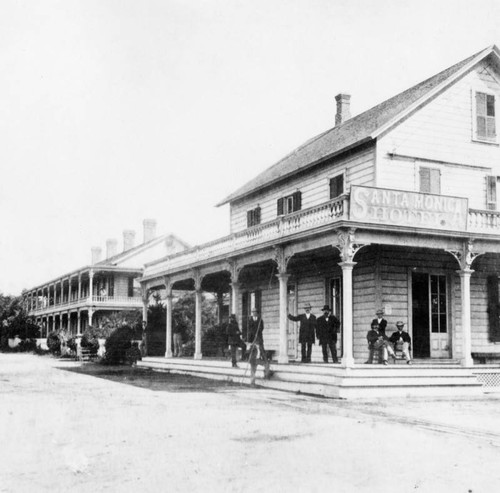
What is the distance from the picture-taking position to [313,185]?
2450 centimetres

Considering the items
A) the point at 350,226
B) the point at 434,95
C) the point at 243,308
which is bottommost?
the point at 243,308

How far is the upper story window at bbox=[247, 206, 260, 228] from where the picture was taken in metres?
28.6

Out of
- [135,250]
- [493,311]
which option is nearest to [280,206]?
[493,311]

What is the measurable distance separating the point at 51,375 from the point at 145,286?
8.56 metres

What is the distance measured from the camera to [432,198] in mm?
18641

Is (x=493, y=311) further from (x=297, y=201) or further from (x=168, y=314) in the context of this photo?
(x=168, y=314)

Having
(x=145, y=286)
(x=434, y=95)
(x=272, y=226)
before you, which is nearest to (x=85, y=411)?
(x=272, y=226)

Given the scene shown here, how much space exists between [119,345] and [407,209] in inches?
721

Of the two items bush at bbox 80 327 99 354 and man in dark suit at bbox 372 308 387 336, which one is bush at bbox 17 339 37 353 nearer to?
bush at bbox 80 327 99 354

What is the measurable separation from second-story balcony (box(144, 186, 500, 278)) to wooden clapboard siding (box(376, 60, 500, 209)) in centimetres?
272

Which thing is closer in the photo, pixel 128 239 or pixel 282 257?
pixel 282 257

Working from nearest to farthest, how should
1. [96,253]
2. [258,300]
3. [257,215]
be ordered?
[258,300], [257,215], [96,253]

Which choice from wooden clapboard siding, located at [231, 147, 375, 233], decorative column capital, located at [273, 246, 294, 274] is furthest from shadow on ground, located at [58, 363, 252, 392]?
wooden clapboard siding, located at [231, 147, 375, 233]

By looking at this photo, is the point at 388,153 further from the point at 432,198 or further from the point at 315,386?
the point at 315,386
